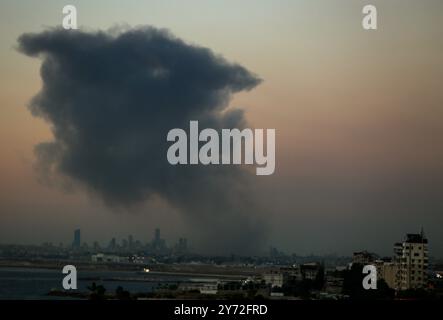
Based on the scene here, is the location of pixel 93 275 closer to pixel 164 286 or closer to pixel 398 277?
pixel 164 286

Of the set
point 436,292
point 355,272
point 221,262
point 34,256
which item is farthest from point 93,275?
point 436,292
